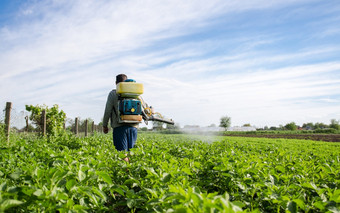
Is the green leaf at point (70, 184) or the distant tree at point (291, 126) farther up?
the distant tree at point (291, 126)

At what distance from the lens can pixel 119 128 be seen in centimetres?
611

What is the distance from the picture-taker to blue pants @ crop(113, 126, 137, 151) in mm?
6020

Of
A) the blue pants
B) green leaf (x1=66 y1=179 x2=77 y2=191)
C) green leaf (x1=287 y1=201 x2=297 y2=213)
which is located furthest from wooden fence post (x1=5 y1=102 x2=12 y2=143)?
green leaf (x1=287 y1=201 x2=297 y2=213)

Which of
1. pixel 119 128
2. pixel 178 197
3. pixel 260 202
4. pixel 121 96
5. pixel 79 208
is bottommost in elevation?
pixel 260 202

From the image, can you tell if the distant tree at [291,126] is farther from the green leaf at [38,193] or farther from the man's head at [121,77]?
the green leaf at [38,193]

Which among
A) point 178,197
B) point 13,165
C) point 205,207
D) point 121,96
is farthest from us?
point 121,96

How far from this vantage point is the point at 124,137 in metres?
6.05

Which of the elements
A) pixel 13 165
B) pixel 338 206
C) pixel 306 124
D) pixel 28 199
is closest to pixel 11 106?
pixel 13 165

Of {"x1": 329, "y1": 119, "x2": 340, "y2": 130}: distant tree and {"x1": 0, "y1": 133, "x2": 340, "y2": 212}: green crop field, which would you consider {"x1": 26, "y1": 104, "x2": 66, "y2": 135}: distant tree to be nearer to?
{"x1": 0, "y1": 133, "x2": 340, "y2": 212}: green crop field

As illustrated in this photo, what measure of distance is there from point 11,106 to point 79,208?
30.7 ft

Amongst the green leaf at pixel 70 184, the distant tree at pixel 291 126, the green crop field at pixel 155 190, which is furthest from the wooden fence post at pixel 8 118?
the distant tree at pixel 291 126

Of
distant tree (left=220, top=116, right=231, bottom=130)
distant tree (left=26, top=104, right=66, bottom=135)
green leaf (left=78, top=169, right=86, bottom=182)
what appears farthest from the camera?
distant tree (left=220, top=116, right=231, bottom=130)

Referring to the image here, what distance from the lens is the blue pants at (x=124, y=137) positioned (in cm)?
602

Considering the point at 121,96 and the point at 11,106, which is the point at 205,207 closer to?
the point at 121,96
